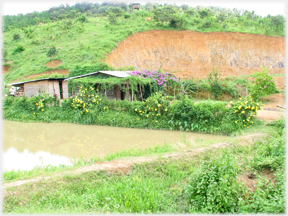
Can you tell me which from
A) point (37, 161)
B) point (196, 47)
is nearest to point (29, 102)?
point (37, 161)

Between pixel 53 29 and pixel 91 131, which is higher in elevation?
pixel 53 29

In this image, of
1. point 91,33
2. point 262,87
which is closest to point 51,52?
point 91,33

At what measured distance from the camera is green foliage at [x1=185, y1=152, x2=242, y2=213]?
158 inches

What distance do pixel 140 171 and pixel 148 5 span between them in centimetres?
4584

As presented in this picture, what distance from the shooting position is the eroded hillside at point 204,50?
27172 mm

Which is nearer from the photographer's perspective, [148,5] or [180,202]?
[180,202]

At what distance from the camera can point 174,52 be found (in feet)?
92.8

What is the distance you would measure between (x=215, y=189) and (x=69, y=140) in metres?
8.26

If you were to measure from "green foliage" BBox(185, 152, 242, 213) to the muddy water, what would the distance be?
3.55m

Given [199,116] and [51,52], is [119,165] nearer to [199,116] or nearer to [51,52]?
[199,116]

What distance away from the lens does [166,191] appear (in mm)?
4949

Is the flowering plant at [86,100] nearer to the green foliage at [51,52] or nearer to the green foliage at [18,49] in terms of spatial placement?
the green foliage at [51,52]

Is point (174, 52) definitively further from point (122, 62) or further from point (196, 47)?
point (122, 62)

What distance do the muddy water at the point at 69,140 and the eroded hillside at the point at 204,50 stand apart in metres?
15.5
